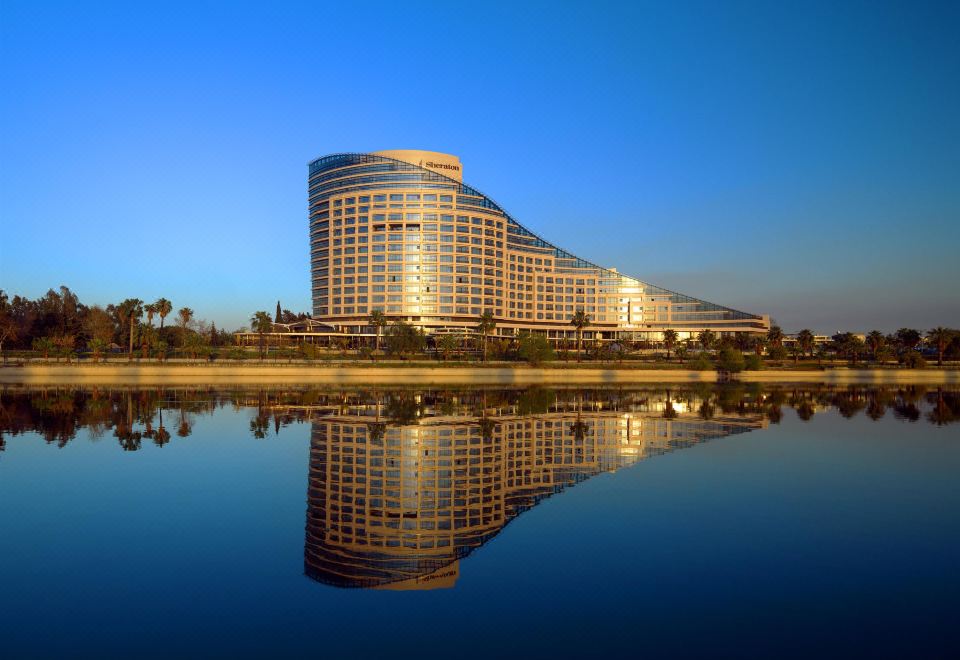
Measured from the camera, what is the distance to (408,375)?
99188 mm

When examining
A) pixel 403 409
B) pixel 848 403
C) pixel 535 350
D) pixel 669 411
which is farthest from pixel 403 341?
pixel 848 403

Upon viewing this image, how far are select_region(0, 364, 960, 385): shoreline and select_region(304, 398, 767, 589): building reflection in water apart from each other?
168ft

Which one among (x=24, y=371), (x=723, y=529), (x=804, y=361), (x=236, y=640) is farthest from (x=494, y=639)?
(x=804, y=361)

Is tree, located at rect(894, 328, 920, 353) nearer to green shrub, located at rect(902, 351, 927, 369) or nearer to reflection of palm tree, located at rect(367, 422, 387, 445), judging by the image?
green shrub, located at rect(902, 351, 927, 369)

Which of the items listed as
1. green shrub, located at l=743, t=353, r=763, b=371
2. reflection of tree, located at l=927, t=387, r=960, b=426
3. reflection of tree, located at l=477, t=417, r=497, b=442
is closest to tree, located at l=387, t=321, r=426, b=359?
green shrub, located at l=743, t=353, r=763, b=371

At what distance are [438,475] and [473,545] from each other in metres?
8.34

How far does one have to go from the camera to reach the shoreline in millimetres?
90375

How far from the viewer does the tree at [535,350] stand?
362 ft

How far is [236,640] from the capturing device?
1138 cm

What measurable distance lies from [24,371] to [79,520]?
8890cm

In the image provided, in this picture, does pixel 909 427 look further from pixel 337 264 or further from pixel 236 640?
pixel 337 264

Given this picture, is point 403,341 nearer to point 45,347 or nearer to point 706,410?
point 45,347

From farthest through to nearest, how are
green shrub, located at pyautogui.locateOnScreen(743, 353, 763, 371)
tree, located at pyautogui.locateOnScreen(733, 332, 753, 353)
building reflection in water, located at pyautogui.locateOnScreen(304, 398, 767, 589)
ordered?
tree, located at pyautogui.locateOnScreen(733, 332, 753, 353), green shrub, located at pyautogui.locateOnScreen(743, 353, 763, 371), building reflection in water, located at pyautogui.locateOnScreen(304, 398, 767, 589)

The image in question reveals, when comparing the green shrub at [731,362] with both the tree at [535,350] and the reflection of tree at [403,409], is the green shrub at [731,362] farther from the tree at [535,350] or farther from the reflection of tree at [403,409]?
the reflection of tree at [403,409]
